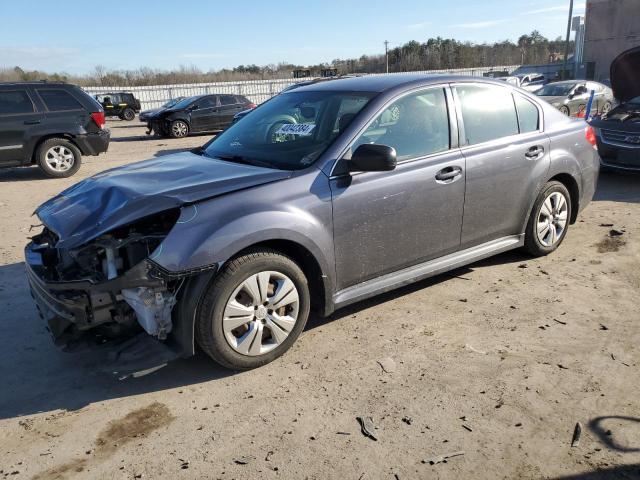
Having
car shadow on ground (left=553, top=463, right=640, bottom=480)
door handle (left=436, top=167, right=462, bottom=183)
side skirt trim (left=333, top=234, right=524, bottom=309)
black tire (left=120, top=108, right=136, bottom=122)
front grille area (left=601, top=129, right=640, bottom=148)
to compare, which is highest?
door handle (left=436, top=167, right=462, bottom=183)

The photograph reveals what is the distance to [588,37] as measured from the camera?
1526 inches

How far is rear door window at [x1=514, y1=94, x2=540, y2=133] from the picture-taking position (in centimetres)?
492

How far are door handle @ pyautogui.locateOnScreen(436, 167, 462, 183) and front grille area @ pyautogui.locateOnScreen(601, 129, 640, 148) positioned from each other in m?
5.67

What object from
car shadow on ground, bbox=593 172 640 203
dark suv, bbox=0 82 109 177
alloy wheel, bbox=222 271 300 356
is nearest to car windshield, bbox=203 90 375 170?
alloy wheel, bbox=222 271 300 356

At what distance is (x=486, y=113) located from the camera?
15.3 ft

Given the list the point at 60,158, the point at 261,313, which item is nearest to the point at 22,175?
the point at 60,158

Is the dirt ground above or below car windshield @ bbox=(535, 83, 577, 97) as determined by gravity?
above

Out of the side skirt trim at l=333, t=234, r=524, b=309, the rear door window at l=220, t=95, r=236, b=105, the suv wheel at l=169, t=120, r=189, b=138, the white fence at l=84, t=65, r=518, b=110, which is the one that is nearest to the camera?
the side skirt trim at l=333, t=234, r=524, b=309

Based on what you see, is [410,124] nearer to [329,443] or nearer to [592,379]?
[592,379]

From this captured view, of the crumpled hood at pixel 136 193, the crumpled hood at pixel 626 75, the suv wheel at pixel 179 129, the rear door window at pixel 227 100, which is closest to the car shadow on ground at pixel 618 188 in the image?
the crumpled hood at pixel 626 75

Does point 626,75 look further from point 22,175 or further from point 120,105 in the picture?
point 120,105

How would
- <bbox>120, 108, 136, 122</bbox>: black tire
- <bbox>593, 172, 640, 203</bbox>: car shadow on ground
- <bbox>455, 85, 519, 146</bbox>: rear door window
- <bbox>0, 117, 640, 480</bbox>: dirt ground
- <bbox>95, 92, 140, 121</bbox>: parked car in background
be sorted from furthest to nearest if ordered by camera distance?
<bbox>120, 108, 136, 122</bbox>: black tire → <bbox>95, 92, 140, 121</bbox>: parked car in background → <bbox>593, 172, 640, 203</bbox>: car shadow on ground → <bbox>455, 85, 519, 146</bbox>: rear door window → <bbox>0, 117, 640, 480</bbox>: dirt ground

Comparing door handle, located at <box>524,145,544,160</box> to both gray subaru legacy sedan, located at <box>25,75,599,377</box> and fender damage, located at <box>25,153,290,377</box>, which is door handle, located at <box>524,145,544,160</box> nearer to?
gray subaru legacy sedan, located at <box>25,75,599,377</box>

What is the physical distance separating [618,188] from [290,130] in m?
6.51
